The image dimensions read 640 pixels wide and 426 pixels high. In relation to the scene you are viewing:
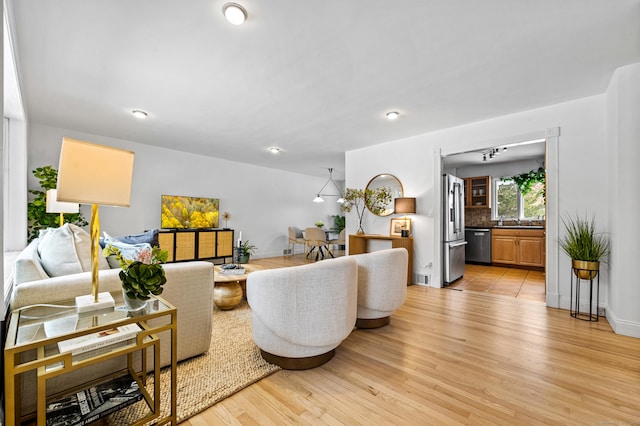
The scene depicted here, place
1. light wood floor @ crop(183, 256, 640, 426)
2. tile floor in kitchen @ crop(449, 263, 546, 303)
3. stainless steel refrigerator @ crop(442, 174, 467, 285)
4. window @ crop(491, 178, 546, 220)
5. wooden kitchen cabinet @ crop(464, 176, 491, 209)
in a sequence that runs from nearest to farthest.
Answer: light wood floor @ crop(183, 256, 640, 426) → tile floor in kitchen @ crop(449, 263, 546, 303) → stainless steel refrigerator @ crop(442, 174, 467, 285) → window @ crop(491, 178, 546, 220) → wooden kitchen cabinet @ crop(464, 176, 491, 209)

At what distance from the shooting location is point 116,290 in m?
1.76

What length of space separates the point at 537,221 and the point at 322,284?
6.59 metres

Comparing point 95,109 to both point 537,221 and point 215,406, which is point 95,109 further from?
point 537,221

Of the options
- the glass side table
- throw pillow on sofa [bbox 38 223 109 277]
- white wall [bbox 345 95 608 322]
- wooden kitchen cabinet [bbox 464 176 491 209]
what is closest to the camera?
the glass side table

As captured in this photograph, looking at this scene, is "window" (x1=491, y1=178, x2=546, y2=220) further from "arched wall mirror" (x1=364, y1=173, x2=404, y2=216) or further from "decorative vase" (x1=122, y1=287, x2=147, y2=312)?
"decorative vase" (x1=122, y1=287, x2=147, y2=312)

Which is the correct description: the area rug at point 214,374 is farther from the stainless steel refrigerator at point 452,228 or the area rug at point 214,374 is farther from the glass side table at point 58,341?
the stainless steel refrigerator at point 452,228

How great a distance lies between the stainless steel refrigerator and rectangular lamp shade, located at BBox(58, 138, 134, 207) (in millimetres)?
4294

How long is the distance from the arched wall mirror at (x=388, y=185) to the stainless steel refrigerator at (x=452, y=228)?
746mm

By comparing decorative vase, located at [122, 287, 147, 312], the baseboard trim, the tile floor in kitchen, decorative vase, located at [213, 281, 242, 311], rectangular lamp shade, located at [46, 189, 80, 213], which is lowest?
the tile floor in kitchen

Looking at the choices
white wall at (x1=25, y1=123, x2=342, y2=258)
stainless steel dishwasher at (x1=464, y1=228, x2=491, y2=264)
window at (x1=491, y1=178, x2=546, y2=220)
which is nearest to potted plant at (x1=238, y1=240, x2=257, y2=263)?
white wall at (x1=25, y1=123, x2=342, y2=258)

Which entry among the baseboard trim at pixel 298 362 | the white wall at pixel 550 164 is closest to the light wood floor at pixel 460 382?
the baseboard trim at pixel 298 362

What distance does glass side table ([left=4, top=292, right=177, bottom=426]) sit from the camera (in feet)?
3.39

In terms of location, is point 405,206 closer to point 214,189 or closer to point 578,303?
point 578,303

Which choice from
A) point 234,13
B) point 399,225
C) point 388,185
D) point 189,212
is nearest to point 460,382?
point 234,13
